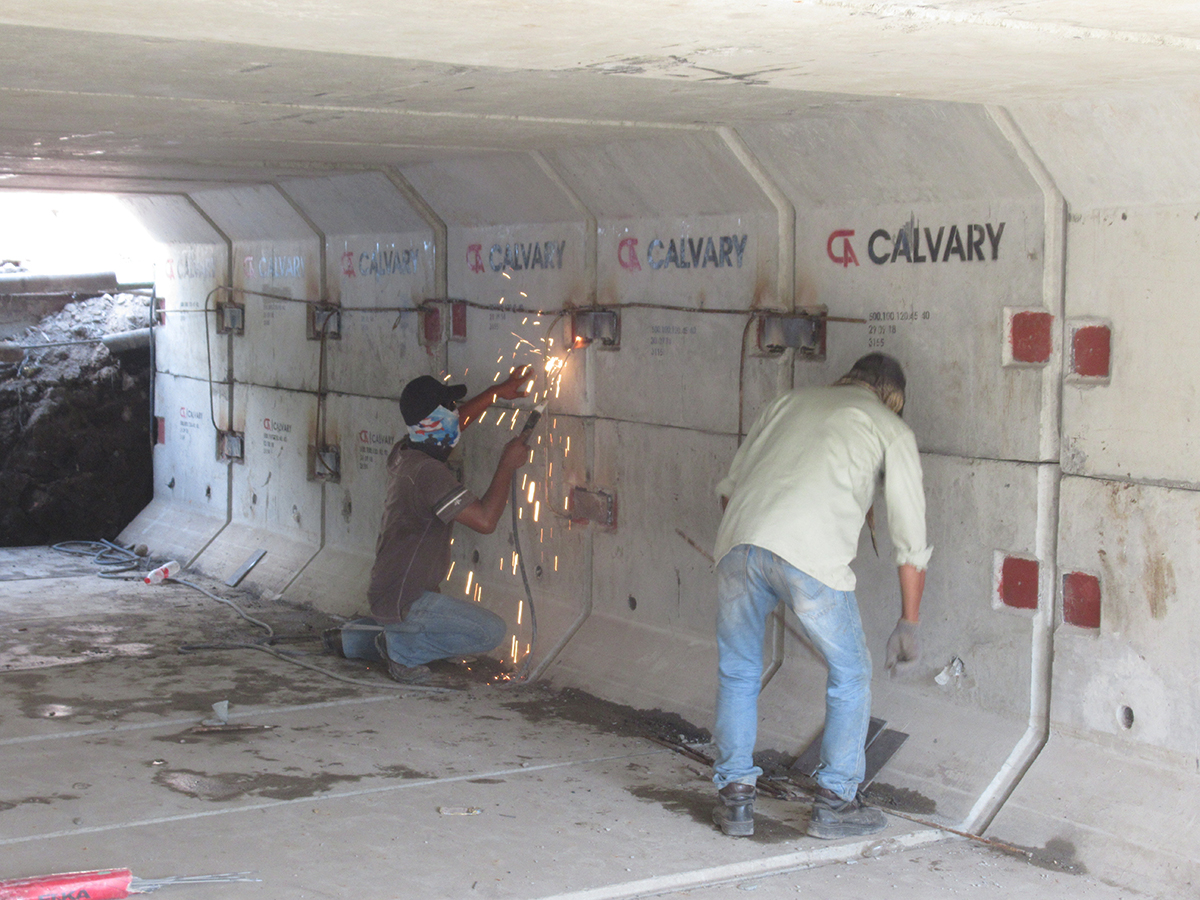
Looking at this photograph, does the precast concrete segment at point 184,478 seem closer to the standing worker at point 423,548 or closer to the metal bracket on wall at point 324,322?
the metal bracket on wall at point 324,322

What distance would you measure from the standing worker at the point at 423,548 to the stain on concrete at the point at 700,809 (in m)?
1.69

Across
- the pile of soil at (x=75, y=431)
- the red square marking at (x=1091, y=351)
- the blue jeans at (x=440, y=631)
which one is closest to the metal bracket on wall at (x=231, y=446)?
the pile of soil at (x=75, y=431)

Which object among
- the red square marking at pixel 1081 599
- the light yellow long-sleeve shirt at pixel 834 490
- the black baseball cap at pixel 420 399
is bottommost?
the red square marking at pixel 1081 599

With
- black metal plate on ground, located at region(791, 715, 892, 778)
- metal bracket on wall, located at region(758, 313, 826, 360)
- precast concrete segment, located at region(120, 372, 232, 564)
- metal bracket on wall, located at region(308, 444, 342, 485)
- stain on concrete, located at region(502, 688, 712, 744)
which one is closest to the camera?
black metal plate on ground, located at region(791, 715, 892, 778)

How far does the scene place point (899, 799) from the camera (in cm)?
432

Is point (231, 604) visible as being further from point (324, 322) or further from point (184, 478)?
point (184, 478)

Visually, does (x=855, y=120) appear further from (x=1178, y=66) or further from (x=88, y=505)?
(x=88, y=505)

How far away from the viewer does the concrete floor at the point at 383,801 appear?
145 inches

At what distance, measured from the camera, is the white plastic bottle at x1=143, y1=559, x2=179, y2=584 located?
8461mm

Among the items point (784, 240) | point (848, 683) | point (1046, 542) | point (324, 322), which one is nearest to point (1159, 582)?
point (1046, 542)

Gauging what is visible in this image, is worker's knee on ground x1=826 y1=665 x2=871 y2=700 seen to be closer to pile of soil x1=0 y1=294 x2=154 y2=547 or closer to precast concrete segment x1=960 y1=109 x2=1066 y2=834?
precast concrete segment x1=960 y1=109 x2=1066 y2=834

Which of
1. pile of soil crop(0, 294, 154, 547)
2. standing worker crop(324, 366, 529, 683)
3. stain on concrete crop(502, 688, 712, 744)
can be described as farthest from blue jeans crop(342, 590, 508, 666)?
pile of soil crop(0, 294, 154, 547)

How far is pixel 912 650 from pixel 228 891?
2056mm

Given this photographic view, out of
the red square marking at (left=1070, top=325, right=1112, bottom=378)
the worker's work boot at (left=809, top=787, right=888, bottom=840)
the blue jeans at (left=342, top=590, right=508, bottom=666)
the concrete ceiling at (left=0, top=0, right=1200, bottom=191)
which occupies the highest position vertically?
the concrete ceiling at (left=0, top=0, right=1200, bottom=191)
